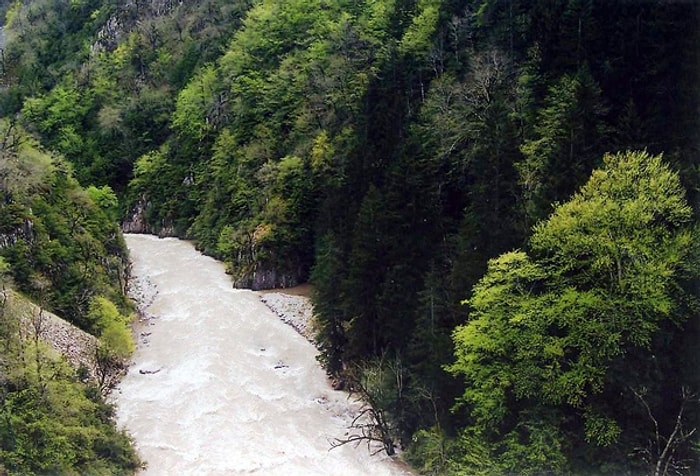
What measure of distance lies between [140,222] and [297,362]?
4362cm

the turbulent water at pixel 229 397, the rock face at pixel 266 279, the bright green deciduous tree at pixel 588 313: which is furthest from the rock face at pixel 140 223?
the bright green deciduous tree at pixel 588 313

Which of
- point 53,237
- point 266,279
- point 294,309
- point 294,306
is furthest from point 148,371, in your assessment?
point 266,279

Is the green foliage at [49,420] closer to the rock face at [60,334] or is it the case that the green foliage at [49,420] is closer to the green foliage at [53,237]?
the rock face at [60,334]

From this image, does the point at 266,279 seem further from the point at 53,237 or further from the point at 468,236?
the point at 468,236

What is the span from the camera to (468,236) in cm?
2694

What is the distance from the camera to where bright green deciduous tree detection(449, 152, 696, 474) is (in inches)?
794

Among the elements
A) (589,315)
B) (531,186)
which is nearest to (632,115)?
(531,186)

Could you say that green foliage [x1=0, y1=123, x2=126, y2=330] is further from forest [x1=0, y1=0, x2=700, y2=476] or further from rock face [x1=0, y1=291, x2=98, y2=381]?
rock face [x1=0, y1=291, x2=98, y2=381]

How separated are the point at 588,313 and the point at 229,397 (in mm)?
17868

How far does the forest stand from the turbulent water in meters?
1.65

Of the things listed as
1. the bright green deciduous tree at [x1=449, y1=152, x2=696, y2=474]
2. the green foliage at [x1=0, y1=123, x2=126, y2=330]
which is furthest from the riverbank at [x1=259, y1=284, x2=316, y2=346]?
the bright green deciduous tree at [x1=449, y1=152, x2=696, y2=474]

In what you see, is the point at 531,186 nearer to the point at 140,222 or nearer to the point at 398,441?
the point at 398,441

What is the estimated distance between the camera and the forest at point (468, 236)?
2056 centimetres

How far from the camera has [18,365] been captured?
84.1 ft
